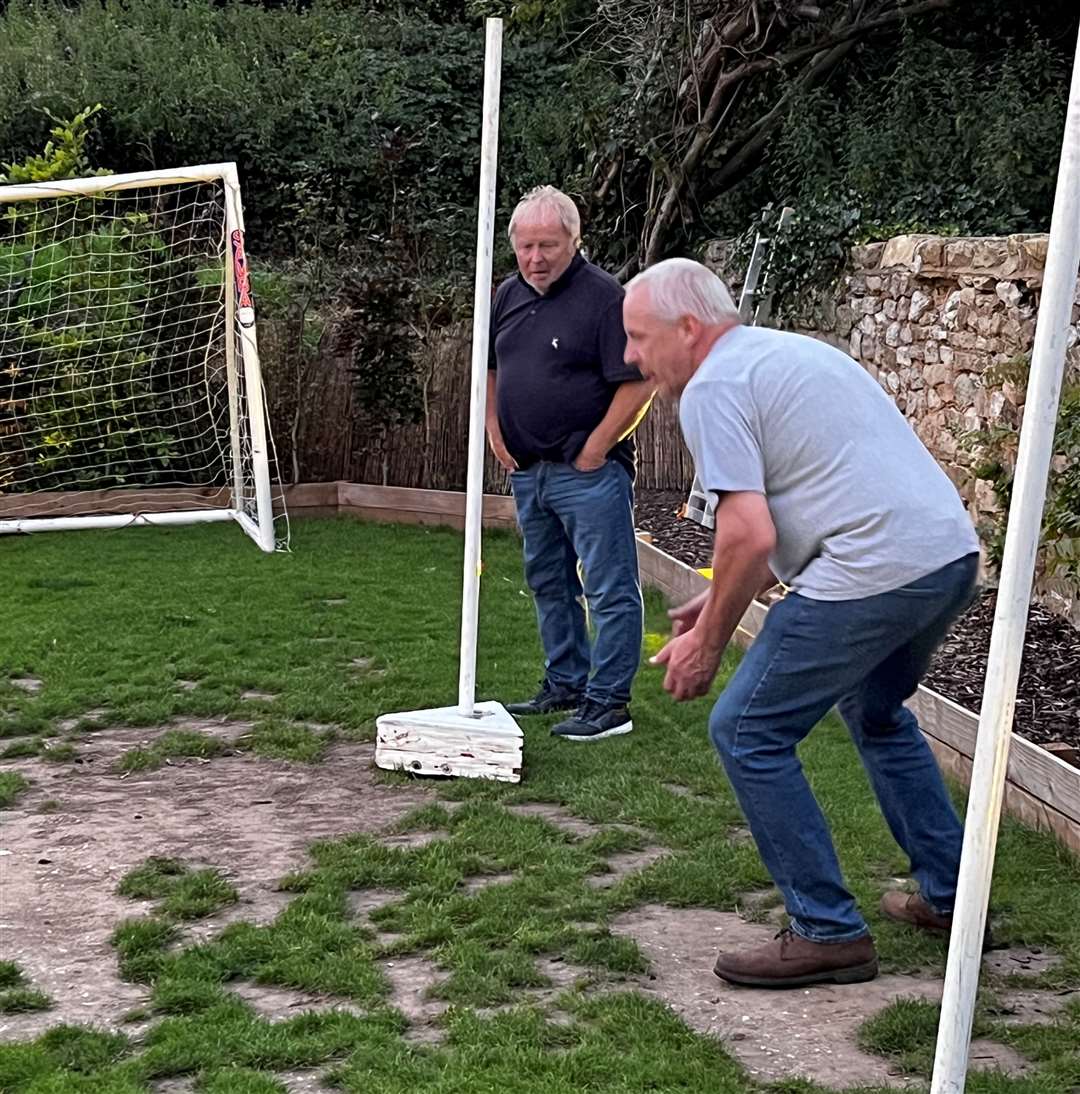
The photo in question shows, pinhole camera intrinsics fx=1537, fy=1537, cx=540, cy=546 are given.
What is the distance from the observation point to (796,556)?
3.37 metres

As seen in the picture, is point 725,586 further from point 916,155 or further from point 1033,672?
point 916,155

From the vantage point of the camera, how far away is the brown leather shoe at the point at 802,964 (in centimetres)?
355

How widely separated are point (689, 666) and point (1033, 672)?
306cm

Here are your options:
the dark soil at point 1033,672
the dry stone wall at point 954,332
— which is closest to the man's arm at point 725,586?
the dark soil at point 1033,672

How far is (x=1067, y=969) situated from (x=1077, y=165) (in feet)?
6.90

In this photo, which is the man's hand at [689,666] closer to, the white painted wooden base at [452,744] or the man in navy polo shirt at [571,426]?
the white painted wooden base at [452,744]

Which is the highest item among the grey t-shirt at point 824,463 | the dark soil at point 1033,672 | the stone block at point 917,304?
the stone block at point 917,304

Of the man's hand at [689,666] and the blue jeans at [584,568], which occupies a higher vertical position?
the man's hand at [689,666]

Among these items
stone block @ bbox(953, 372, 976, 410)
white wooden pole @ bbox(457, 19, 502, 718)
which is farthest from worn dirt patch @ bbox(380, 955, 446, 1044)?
stone block @ bbox(953, 372, 976, 410)

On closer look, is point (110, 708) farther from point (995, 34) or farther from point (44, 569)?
point (995, 34)

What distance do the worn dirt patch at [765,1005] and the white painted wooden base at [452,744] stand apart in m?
1.15

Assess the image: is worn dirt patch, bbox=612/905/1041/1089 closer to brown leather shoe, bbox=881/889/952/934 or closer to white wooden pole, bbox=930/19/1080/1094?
brown leather shoe, bbox=881/889/952/934

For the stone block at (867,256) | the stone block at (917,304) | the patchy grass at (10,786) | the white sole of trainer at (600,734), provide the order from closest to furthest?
the patchy grass at (10,786), the white sole of trainer at (600,734), the stone block at (917,304), the stone block at (867,256)

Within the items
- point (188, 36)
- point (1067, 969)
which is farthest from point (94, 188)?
point (188, 36)
